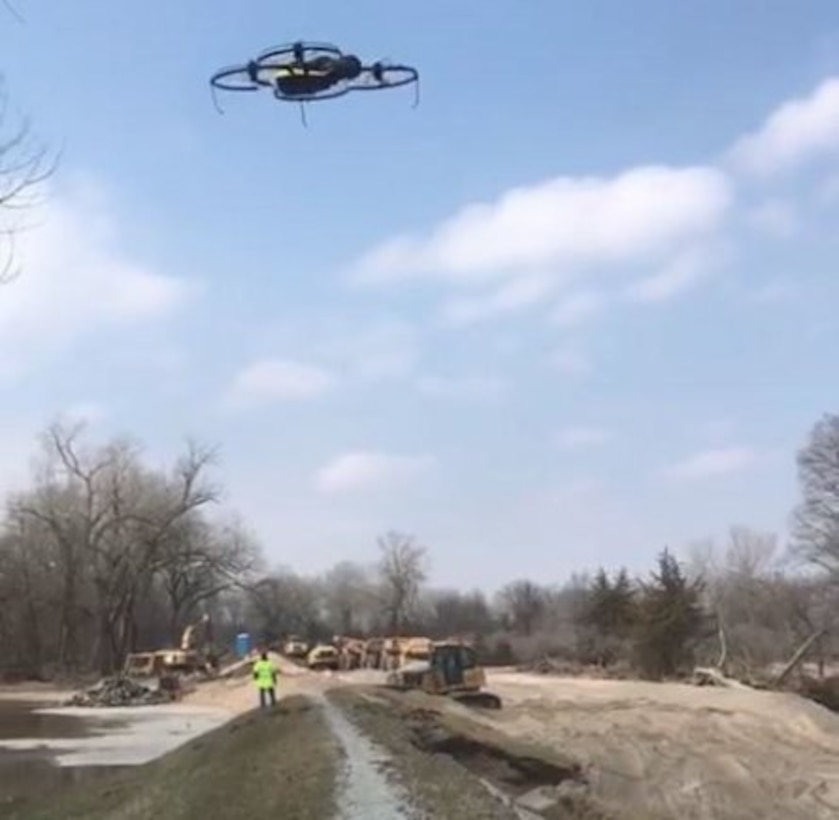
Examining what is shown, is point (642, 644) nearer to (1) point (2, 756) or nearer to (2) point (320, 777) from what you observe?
(1) point (2, 756)

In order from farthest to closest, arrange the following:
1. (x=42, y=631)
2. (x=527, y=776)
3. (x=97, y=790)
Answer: (x=42, y=631)
(x=527, y=776)
(x=97, y=790)

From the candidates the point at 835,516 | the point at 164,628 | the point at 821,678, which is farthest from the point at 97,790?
the point at 164,628

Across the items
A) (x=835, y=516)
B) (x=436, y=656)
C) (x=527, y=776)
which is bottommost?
(x=527, y=776)

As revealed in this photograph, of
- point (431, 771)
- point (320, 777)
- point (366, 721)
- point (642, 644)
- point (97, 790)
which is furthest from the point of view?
point (642, 644)

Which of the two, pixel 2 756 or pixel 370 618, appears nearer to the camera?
pixel 2 756

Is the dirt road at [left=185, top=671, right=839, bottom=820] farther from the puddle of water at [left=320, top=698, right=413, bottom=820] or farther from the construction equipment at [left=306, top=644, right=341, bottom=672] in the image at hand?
the construction equipment at [left=306, top=644, right=341, bottom=672]

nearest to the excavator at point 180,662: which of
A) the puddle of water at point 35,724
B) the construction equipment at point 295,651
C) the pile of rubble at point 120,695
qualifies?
the construction equipment at point 295,651

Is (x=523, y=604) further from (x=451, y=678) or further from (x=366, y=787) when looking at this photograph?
(x=366, y=787)

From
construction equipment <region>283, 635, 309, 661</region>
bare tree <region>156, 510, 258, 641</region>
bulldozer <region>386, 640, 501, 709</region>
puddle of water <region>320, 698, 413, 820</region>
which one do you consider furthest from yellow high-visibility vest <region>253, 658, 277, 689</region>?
bare tree <region>156, 510, 258, 641</region>
